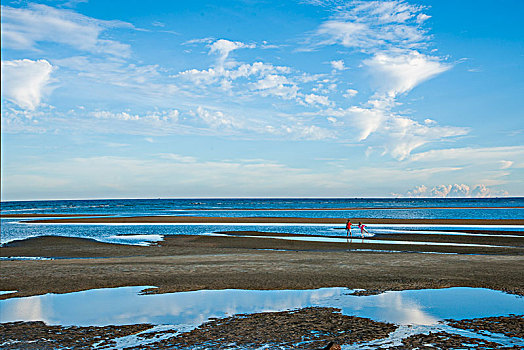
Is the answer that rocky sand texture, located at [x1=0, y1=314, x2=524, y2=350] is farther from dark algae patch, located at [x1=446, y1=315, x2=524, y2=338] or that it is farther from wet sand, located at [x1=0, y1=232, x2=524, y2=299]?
wet sand, located at [x1=0, y1=232, x2=524, y2=299]

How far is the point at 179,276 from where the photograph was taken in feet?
61.2

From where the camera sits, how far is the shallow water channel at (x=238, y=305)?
12148mm

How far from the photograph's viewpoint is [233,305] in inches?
541

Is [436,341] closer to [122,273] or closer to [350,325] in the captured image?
[350,325]

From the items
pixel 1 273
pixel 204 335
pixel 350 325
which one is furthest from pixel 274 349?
pixel 1 273

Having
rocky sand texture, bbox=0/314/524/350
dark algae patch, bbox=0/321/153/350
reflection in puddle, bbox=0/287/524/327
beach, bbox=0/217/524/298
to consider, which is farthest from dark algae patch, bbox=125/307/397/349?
beach, bbox=0/217/524/298

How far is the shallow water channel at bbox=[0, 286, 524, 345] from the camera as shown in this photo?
12148 mm

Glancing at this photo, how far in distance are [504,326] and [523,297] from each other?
4049 mm

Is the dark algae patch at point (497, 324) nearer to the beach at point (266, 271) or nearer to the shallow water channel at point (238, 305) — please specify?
the shallow water channel at point (238, 305)

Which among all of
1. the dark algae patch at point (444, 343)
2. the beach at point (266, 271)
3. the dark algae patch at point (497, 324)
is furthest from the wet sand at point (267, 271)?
the dark algae patch at point (444, 343)

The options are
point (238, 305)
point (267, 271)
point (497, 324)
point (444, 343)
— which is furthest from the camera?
point (267, 271)

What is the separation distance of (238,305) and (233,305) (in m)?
0.15

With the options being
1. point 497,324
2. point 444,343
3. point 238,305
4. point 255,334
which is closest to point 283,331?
point 255,334

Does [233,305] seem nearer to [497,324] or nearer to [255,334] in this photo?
[255,334]
